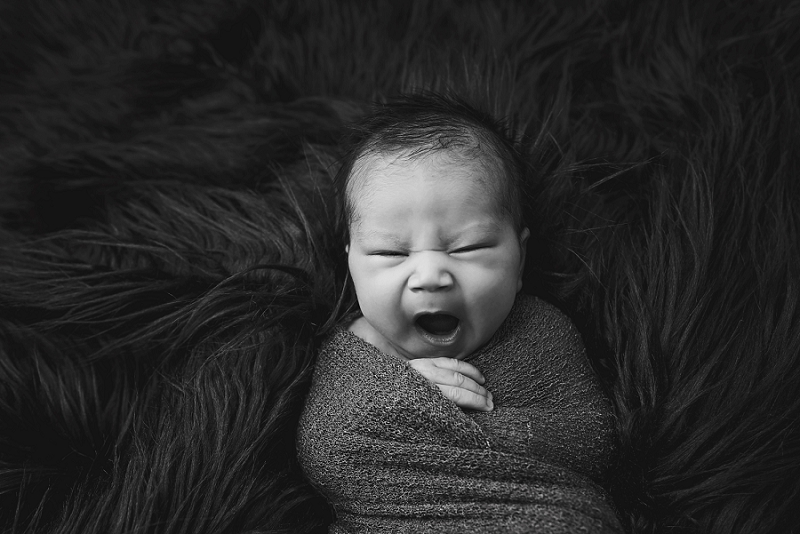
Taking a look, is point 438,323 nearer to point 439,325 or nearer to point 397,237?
point 439,325

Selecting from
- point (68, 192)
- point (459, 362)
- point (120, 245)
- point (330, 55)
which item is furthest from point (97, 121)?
point (459, 362)

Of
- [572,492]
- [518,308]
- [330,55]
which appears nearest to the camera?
[572,492]

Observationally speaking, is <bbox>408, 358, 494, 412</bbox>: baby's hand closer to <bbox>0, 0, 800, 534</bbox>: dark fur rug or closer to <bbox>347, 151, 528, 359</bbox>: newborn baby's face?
<bbox>347, 151, 528, 359</bbox>: newborn baby's face

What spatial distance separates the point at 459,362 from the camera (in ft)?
2.65

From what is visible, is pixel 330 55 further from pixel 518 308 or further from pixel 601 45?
pixel 518 308

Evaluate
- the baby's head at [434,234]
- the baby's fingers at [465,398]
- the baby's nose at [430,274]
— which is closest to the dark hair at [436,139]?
the baby's head at [434,234]

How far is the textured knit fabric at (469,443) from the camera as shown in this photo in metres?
0.71

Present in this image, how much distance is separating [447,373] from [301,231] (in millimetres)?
315

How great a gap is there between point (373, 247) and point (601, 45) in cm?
59

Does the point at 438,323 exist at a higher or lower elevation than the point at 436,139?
lower

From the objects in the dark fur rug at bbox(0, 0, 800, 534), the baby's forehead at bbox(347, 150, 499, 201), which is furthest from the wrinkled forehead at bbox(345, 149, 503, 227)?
the dark fur rug at bbox(0, 0, 800, 534)

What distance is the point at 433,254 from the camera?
2.50 feet

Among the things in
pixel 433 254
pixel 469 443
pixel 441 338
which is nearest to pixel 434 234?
pixel 433 254

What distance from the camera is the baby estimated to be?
0.73 meters
